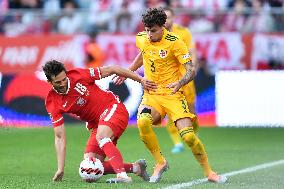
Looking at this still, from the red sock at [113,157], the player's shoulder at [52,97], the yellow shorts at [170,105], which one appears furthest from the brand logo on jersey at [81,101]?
the yellow shorts at [170,105]

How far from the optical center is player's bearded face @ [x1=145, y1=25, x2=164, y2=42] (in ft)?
39.2

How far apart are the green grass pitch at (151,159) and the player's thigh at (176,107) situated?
2.52ft

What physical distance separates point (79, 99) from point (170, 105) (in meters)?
1.10

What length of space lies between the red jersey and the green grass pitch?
0.81 metres

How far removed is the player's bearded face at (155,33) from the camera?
12.0 m

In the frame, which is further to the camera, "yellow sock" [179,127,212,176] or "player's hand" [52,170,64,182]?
"yellow sock" [179,127,212,176]

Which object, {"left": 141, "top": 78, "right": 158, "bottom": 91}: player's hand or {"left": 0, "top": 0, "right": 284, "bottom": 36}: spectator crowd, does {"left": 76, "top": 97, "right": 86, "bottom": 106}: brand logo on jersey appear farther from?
{"left": 0, "top": 0, "right": 284, "bottom": 36}: spectator crowd

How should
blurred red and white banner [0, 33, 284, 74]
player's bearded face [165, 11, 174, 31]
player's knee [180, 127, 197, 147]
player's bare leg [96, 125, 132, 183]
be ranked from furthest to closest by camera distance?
blurred red and white banner [0, 33, 284, 74]
player's bearded face [165, 11, 174, 31]
player's knee [180, 127, 197, 147]
player's bare leg [96, 125, 132, 183]

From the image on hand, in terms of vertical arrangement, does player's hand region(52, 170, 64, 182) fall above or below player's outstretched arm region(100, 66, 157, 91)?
below

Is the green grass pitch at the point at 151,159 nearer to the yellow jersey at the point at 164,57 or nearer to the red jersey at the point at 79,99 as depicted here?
the red jersey at the point at 79,99

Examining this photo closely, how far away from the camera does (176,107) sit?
12.2 m

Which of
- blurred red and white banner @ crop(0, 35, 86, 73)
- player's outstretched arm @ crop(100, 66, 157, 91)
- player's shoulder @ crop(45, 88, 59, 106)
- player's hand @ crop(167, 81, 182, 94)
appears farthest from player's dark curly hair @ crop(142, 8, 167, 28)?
blurred red and white banner @ crop(0, 35, 86, 73)

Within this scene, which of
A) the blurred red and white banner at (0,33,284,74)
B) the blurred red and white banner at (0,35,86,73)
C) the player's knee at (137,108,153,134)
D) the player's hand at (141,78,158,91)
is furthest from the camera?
the blurred red and white banner at (0,35,86,73)

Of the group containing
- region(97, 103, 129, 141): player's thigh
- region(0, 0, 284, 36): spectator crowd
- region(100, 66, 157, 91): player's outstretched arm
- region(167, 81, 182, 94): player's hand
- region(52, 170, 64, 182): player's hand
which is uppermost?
region(100, 66, 157, 91): player's outstretched arm
